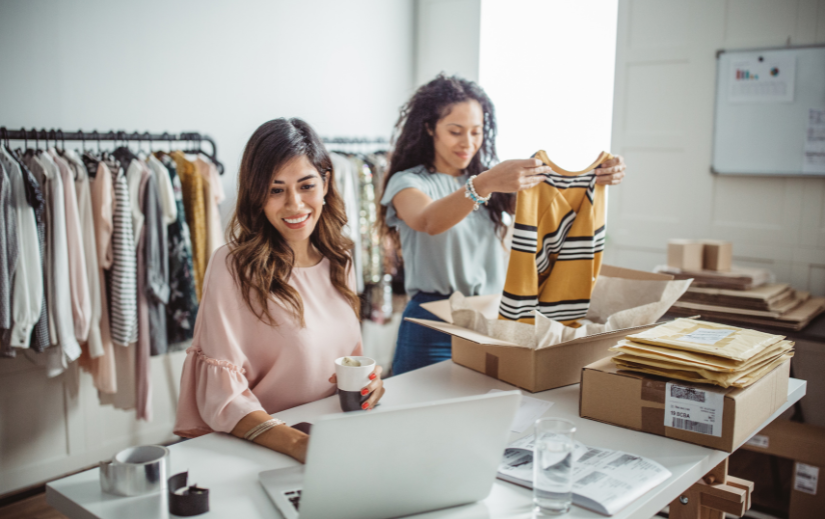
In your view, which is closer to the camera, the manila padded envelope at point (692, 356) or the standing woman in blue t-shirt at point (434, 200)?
the manila padded envelope at point (692, 356)

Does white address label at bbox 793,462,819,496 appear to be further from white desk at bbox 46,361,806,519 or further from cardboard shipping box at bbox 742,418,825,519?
white desk at bbox 46,361,806,519

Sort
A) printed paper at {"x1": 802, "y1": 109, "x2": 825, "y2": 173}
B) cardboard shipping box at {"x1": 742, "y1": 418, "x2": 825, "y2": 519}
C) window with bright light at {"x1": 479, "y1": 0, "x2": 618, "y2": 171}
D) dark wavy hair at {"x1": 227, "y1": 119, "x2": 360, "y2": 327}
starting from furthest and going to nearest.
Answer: window with bright light at {"x1": 479, "y1": 0, "x2": 618, "y2": 171}
printed paper at {"x1": 802, "y1": 109, "x2": 825, "y2": 173}
cardboard shipping box at {"x1": 742, "y1": 418, "x2": 825, "y2": 519}
dark wavy hair at {"x1": 227, "y1": 119, "x2": 360, "y2": 327}

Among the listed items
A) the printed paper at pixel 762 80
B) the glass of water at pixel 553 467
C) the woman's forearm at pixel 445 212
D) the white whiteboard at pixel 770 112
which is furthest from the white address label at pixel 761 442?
the glass of water at pixel 553 467

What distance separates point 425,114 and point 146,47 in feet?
5.19

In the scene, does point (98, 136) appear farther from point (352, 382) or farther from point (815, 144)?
point (815, 144)

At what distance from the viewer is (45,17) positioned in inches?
103

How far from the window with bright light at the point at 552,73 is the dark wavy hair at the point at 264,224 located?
7.82ft

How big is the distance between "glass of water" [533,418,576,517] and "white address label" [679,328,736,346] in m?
0.48

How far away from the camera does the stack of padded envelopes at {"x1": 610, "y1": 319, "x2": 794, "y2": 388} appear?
4.14 feet

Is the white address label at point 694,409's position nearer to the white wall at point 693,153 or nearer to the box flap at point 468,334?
the box flap at point 468,334

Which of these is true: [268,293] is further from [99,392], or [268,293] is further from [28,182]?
[99,392]

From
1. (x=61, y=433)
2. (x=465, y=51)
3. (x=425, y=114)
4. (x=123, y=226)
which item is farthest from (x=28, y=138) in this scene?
(x=465, y=51)

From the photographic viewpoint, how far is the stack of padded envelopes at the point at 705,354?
1.26m

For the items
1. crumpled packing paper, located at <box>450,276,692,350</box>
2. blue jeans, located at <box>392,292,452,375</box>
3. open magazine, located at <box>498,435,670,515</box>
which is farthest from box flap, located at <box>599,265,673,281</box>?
open magazine, located at <box>498,435,670,515</box>
